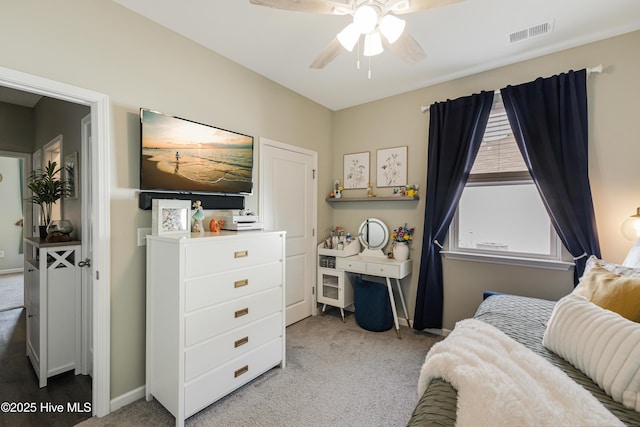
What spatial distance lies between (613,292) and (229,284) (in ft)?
6.82

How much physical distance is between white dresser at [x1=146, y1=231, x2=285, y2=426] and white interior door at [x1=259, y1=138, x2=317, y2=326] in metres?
0.86

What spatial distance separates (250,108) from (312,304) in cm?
237

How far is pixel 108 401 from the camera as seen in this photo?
5.92 feet

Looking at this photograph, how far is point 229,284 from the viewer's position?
6.40 feet

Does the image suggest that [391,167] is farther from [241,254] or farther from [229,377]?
[229,377]

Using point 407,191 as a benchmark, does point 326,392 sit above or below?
below

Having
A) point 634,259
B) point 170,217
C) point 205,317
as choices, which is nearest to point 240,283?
point 205,317

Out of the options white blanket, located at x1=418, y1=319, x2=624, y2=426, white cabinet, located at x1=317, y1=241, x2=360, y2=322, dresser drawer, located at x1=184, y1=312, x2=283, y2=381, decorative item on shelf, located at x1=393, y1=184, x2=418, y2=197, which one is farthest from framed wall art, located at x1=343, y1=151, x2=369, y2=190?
white blanket, located at x1=418, y1=319, x2=624, y2=426

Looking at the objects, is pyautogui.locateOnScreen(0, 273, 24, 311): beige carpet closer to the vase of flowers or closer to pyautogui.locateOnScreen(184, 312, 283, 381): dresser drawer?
pyautogui.locateOnScreen(184, 312, 283, 381): dresser drawer

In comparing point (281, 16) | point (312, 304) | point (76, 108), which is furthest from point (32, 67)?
point (312, 304)

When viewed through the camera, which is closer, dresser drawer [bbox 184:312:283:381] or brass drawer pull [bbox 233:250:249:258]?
dresser drawer [bbox 184:312:283:381]

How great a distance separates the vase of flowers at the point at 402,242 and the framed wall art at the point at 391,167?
534 millimetres

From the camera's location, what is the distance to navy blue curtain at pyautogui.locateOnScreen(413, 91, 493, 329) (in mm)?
2662

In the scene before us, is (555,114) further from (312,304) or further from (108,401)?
(108,401)
